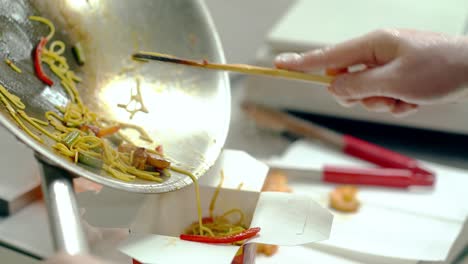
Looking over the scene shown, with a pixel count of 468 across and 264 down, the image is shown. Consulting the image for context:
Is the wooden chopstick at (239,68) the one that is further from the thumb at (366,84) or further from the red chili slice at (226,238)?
the red chili slice at (226,238)

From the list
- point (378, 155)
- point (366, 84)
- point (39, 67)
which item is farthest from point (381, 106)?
point (39, 67)

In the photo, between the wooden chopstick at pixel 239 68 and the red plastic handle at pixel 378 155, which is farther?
the red plastic handle at pixel 378 155

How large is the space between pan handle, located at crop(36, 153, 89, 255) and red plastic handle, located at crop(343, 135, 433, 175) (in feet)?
1.74

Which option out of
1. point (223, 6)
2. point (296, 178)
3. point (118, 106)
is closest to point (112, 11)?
point (118, 106)

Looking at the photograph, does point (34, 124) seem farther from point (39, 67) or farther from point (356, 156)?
point (356, 156)

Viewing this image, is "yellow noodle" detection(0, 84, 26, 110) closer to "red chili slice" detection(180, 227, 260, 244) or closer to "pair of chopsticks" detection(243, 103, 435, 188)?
"red chili slice" detection(180, 227, 260, 244)

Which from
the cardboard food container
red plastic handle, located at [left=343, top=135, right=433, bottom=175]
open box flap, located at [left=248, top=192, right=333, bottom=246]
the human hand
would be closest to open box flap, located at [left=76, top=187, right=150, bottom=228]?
the cardboard food container

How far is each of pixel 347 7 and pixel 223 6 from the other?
0.75ft

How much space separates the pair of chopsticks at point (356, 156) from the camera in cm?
84

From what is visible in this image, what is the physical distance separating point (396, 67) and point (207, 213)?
0.84ft

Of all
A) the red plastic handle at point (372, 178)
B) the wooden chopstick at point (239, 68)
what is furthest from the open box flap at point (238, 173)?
the red plastic handle at point (372, 178)

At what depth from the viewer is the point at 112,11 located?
0.68 meters

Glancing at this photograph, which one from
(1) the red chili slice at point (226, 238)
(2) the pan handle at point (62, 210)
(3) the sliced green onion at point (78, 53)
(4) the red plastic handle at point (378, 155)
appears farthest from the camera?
(4) the red plastic handle at point (378, 155)

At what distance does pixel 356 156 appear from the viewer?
3.05 feet
